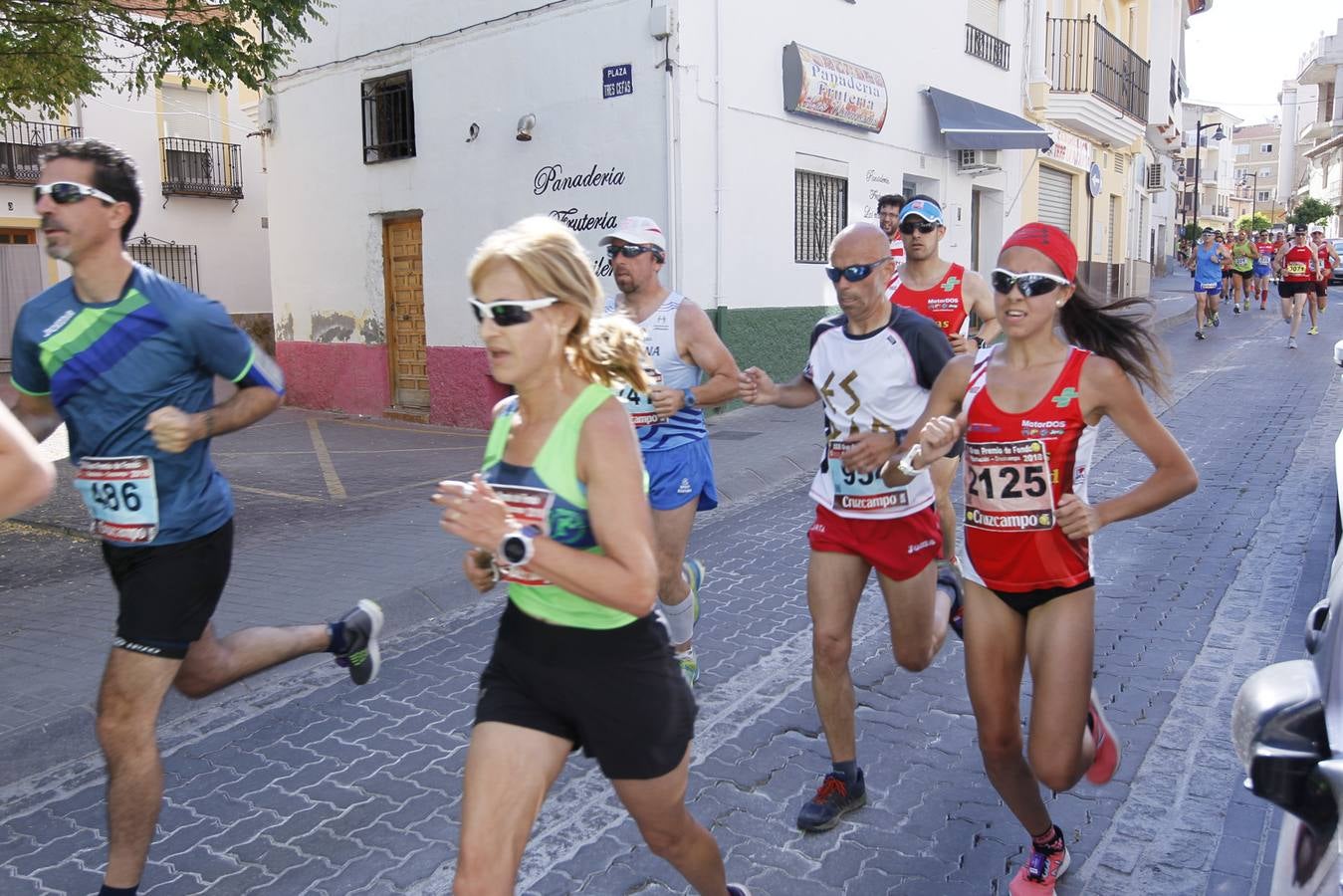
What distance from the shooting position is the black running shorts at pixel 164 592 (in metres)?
3.15

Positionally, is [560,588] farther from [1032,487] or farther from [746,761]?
[746,761]

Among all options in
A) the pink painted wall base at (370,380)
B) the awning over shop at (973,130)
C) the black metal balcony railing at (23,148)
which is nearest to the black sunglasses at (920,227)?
the pink painted wall base at (370,380)

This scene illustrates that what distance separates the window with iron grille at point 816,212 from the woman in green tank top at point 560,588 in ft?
38.2

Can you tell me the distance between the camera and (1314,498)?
809 centimetres

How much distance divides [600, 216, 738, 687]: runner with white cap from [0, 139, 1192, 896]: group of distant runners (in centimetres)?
1

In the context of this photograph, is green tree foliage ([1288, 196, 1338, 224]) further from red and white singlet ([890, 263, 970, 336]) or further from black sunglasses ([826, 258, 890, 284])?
black sunglasses ([826, 258, 890, 284])

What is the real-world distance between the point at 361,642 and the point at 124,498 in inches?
44.1

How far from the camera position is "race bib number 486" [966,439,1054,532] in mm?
3123

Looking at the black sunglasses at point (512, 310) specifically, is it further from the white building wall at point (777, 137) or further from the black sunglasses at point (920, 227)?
the white building wall at point (777, 137)

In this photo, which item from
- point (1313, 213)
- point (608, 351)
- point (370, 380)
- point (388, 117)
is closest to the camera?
point (608, 351)

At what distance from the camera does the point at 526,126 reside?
12.5m

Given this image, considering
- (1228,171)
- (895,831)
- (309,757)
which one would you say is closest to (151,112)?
(309,757)

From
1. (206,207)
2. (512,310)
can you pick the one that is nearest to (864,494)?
(512,310)

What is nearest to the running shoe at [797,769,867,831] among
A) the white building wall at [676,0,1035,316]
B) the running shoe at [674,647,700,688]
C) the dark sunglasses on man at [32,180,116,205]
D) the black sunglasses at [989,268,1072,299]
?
the running shoe at [674,647,700,688]
